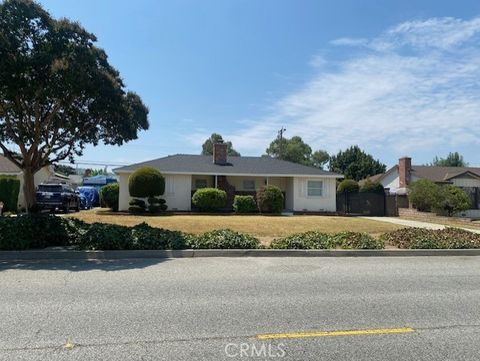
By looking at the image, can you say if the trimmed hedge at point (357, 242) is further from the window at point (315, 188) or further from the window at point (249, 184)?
the window at point (249, 184)

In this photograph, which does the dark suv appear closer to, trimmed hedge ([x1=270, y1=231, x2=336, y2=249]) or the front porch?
the front porch

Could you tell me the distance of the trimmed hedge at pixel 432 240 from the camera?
13.1m

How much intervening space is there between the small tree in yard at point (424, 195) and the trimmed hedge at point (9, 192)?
2488 cm

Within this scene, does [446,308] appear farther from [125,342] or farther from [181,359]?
[125,342]

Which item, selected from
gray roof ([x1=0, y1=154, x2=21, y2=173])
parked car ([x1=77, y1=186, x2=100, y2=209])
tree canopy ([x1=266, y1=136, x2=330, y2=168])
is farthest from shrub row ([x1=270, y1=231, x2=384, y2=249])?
tree canopy ([x1=266, y1=136, x2=330, y2=168])

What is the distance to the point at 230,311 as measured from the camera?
20.5ft

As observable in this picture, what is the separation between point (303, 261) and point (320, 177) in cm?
2059

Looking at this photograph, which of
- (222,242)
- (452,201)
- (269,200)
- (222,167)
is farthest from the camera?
(222,167)

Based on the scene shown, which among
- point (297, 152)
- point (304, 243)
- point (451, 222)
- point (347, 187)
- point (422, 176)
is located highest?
point (297, 152)

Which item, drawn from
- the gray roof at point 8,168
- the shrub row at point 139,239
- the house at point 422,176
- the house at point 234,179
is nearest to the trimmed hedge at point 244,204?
the house at point 234,179

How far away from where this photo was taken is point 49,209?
27531 millimetres

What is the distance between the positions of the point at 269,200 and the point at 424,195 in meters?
9.51

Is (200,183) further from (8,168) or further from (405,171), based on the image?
(405,171)

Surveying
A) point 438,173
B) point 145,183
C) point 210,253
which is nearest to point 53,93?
point 210,253
